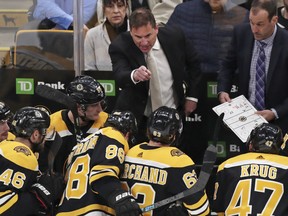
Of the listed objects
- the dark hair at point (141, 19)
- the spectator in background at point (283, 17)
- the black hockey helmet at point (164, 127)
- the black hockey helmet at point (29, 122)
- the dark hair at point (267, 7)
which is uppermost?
the dark hair at point (267, 7)

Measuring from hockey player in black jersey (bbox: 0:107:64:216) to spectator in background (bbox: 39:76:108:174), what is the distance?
334 millimetres

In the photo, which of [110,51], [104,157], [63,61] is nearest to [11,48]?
[63,61]

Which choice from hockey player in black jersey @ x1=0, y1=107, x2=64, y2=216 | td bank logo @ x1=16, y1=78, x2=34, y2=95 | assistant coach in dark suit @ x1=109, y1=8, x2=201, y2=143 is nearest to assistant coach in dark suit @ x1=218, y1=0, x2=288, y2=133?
assistant coach in dark suit @ x1=109, y1=8, x2=201, y2=143

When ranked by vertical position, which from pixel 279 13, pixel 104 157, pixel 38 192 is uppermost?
pixel 279 13

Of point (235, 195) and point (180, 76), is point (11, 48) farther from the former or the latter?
point (235, 195)

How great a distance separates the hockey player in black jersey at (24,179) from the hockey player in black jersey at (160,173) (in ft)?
1.79

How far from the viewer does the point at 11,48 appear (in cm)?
678

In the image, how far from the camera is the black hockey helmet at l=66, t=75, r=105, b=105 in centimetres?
580

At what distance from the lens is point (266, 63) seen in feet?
19.4

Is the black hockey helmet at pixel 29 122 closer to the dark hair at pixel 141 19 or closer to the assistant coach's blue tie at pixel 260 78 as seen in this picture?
the dark hair at pixel 141 19

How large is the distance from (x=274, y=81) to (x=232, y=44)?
43 cm

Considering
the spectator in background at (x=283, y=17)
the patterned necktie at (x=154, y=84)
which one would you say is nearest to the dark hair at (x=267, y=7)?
the spectator in background at (x=283, y=17)

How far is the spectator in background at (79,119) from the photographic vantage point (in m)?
5.82

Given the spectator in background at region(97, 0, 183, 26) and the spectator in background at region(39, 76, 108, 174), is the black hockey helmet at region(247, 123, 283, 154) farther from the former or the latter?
the spectator in background at region(97, 0, 183, 26)
